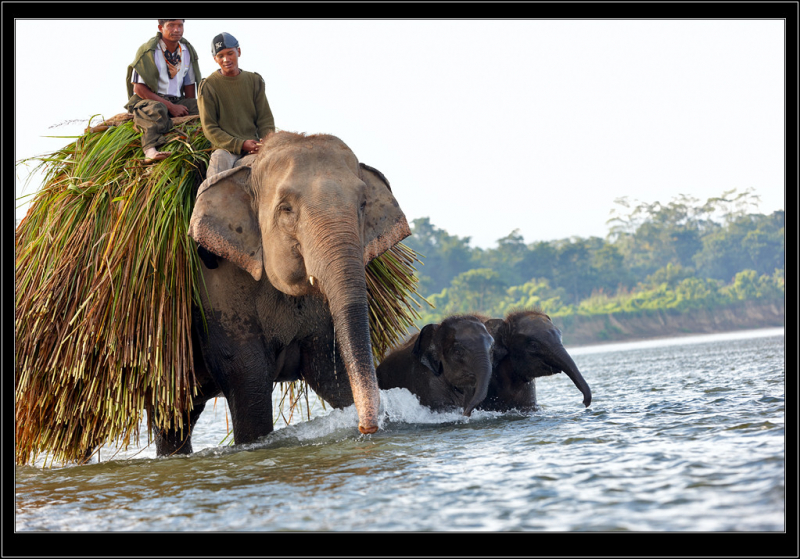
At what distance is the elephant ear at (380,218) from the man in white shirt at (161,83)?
57.5 inches

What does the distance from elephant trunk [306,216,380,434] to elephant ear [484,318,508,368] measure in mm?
2596

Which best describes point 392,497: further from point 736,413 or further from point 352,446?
point 736,413

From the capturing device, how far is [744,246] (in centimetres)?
5422

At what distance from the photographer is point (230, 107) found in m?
6.25

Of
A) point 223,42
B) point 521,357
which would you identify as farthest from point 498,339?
point 223,42

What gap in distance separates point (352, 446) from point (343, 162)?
178 centimetres

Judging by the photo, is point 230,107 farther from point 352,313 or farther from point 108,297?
point 352,313

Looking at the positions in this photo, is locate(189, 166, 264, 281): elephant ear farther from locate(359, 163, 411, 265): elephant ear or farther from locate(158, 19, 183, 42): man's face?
locate(158, 19, 183, 42): man's face

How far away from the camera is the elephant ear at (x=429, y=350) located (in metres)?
7.18

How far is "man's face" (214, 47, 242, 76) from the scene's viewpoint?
20.2ft

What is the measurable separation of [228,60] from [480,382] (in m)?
2.96

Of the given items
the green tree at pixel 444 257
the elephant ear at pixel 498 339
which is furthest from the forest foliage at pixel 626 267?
the elephant ear at pixel 498 339

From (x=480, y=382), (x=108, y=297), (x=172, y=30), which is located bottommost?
(x=480, y=382)

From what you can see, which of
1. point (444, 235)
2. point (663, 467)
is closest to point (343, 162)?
point (663, 467)
